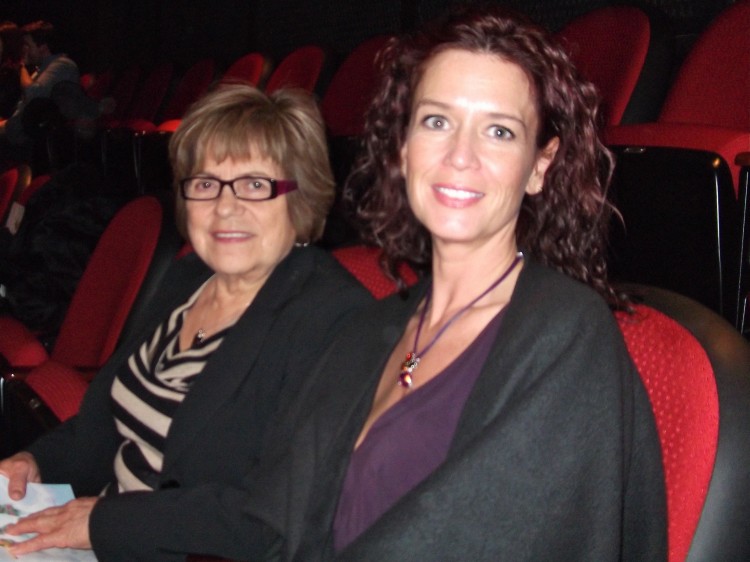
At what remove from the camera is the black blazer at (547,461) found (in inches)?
30.5

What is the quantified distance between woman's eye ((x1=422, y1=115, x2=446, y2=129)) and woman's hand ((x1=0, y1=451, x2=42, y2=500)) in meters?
0.84

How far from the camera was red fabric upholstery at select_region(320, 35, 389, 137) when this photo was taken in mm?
2990

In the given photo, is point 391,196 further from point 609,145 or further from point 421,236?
point 609,145

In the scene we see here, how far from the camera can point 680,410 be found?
0.85 m

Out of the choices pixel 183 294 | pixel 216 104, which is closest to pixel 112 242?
pixel 183 294

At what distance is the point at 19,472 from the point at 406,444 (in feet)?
2.48

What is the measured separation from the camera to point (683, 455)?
84 cm

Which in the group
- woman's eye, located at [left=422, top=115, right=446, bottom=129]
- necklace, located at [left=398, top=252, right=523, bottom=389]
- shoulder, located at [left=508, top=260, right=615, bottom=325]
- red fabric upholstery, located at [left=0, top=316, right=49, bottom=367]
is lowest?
red fabric upholstery, located at [left=0, top=316, right=49, bottom=367]

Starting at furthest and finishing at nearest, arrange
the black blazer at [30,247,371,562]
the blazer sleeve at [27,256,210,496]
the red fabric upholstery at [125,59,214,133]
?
1. the red fabric upholstery at [125,59,214,133]
2. the blazer sleeve at [27,256,210,496]
3. the black blazer at [30,247,371,562]

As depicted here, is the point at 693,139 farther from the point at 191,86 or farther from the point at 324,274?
the point at 191,86

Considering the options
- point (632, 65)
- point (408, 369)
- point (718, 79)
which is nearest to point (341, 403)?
point (408, 369)

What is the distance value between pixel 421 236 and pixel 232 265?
1.04 feet

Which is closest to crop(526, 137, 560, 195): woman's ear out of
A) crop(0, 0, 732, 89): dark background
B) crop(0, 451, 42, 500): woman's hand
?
crop(0, 451, 42, 500): woman's hand

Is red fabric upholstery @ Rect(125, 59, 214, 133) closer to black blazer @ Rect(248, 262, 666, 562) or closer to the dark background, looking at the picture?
the dark background
